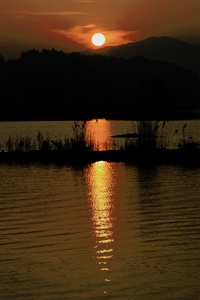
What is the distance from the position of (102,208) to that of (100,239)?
2936mm

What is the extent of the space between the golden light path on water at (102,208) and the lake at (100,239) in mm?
13

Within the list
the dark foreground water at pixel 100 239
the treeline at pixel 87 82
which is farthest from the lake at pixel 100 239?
the treeline at pixel 87 82

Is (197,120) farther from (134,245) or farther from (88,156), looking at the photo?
(134,245)

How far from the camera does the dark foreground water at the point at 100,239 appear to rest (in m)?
7.96

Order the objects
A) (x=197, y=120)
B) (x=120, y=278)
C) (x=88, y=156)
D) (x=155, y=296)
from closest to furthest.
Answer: (x=155, y=296), (x=120, y=278), (x=88, y=156), (x=197, y=120)

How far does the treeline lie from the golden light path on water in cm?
8603

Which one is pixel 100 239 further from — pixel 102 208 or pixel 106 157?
pixel 106 157

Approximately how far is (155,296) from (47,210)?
5.60 meters

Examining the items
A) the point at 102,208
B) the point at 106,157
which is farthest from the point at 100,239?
the point at 106,157

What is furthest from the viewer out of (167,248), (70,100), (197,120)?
(70,100)

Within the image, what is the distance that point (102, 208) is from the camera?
523 inches

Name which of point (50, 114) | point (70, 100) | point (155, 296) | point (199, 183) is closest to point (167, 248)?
point (155, 296)

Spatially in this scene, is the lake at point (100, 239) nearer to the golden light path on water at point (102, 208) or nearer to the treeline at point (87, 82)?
the golden light path on water at point (102, 208)

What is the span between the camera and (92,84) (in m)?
136
